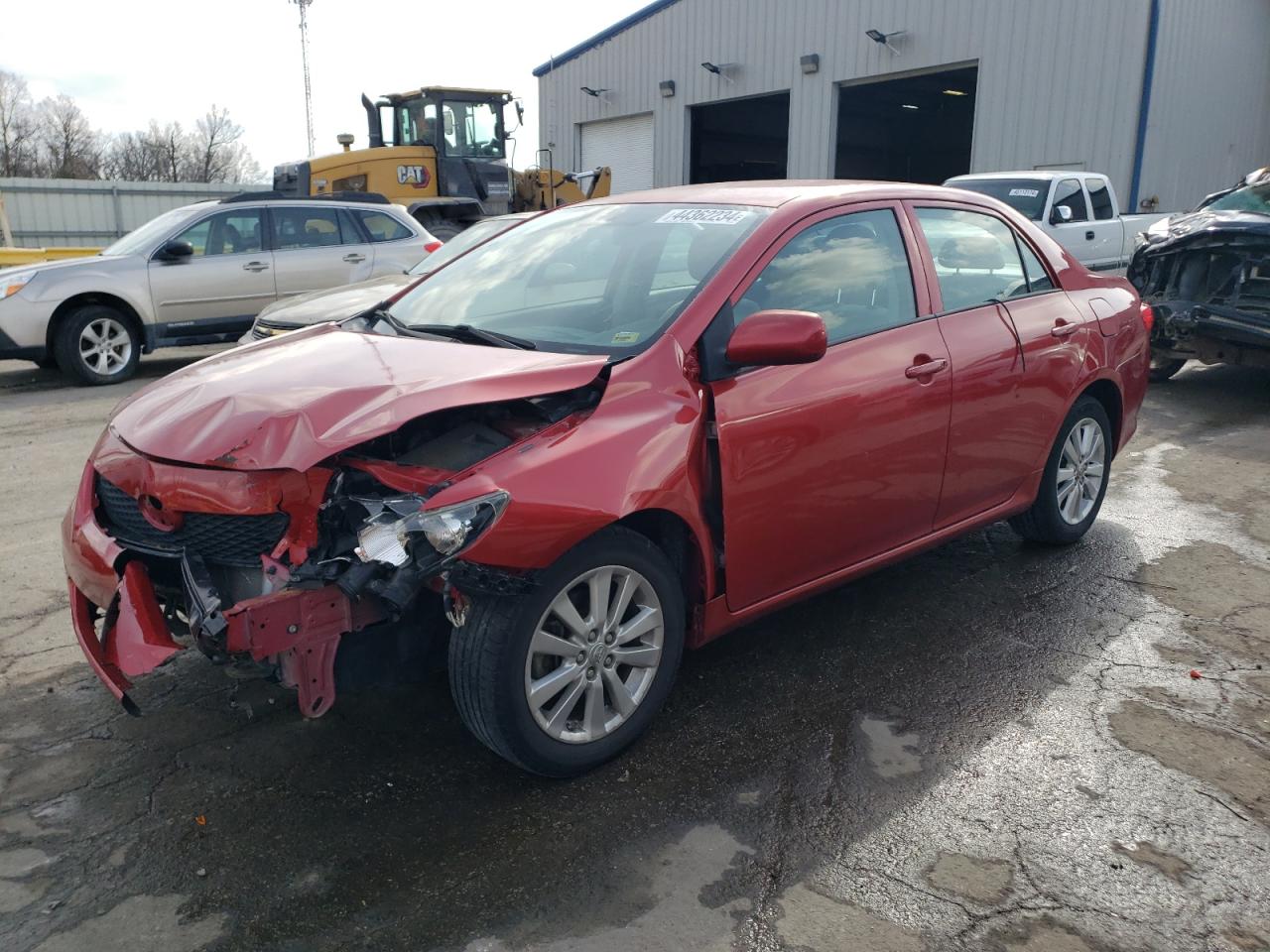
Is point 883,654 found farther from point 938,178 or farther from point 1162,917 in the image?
point 938,178

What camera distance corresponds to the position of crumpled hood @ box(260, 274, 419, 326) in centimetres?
741

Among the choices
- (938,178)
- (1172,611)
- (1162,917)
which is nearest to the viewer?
(1162,917)

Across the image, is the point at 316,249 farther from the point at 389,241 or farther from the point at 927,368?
the point at 927,368

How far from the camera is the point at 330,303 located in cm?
776

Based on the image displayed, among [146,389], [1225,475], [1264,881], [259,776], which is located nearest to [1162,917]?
[1264,881]

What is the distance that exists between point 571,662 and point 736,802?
24.1 inches

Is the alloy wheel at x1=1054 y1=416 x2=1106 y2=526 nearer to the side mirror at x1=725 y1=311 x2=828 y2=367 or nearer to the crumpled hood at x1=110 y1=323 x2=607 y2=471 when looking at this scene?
the side mirror at x1=725 y1=311 x2=828 y2=367

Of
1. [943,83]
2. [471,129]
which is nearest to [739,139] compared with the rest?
[943,83]

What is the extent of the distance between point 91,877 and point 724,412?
2.12 m

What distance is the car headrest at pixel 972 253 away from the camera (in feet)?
13.8

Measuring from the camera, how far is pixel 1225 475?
21.6 feet

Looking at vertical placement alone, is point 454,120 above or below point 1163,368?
above

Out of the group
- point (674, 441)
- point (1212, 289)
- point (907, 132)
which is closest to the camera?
point (674, 441)

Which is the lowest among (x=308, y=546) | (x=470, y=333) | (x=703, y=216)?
(x=308, y=546)
